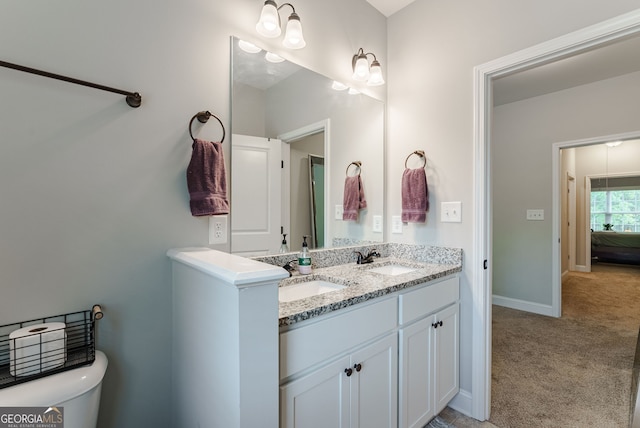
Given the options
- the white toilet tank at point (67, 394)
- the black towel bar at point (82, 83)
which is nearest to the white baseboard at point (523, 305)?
the white toilet tank at point (67, 394)

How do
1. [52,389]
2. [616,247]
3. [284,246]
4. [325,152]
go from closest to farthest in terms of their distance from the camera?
[52,389], [284,246], [325,152], [616,247]

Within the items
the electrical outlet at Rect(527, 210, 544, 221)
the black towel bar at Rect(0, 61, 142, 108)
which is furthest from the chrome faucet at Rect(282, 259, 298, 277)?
the electrical outlet at Rect(527, 210, 544, 221)

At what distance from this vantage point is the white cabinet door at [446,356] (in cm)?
164

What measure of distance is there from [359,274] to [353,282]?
0.20m

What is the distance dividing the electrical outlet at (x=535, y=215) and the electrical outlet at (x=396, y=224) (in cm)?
263

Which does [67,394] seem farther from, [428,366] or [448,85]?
[448,85]

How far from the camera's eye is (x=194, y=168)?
1223 mm

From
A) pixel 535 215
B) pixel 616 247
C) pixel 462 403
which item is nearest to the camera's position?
pixel 462 403

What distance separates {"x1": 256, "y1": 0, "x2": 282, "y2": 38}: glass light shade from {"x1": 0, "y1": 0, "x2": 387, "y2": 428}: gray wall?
0.45 ft

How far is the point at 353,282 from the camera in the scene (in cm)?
142

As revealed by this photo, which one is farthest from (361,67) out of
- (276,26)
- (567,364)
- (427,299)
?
(567,364)

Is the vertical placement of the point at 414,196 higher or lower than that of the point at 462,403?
higher

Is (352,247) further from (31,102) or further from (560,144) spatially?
(560,144)

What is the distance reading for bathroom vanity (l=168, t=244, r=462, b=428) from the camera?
0.81m
